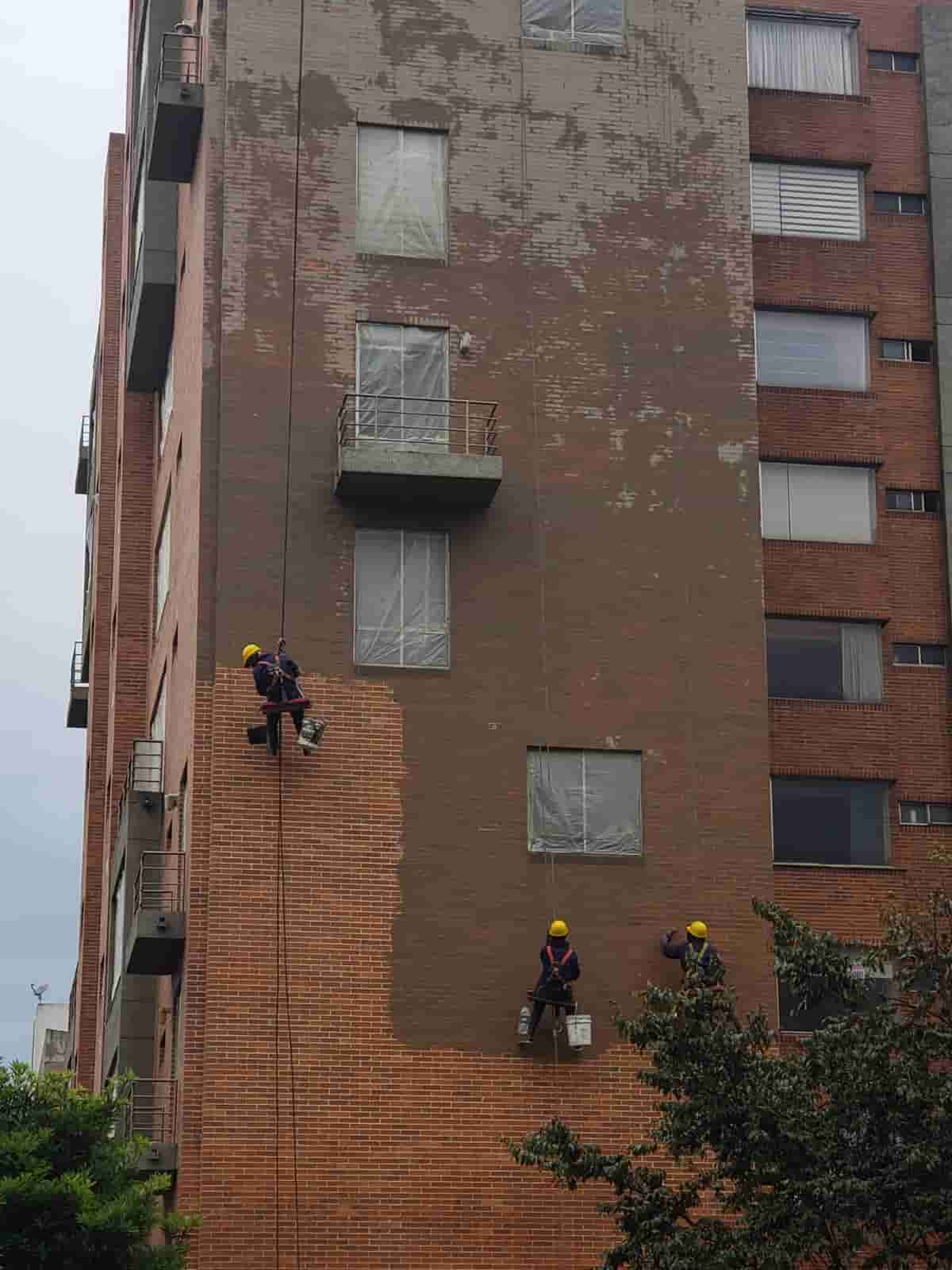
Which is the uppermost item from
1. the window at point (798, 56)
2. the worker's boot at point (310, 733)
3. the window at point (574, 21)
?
the window at point (798, 56)

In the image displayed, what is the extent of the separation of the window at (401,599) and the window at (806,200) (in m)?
10.0

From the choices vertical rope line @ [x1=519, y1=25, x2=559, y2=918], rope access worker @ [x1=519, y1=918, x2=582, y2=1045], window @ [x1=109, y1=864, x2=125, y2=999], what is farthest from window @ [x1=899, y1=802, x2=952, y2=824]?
window @ [x1=109, y1=864, x2=125, y2=999]

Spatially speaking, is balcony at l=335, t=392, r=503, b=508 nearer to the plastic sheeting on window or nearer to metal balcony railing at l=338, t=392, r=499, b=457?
metal balcony railing at l=338, t=392, r=499, b=457

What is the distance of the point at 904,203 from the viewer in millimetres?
42469

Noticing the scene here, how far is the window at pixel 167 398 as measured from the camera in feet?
145

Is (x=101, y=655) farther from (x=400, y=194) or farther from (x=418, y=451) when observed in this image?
(x=418, y=451)

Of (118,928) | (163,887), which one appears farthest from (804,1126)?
(118,928)

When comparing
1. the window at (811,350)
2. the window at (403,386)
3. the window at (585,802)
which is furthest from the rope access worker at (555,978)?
the window at (811,350)

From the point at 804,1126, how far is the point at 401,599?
12.4 metres

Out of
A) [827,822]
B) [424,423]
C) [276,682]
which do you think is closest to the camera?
Result: [276,682]

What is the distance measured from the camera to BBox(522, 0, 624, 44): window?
39.4 m

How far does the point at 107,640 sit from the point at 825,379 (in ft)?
70.5

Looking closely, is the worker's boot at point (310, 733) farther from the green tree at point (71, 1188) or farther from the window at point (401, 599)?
the green tree at point (71, 1188)

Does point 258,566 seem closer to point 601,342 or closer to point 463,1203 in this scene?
point 601,342
